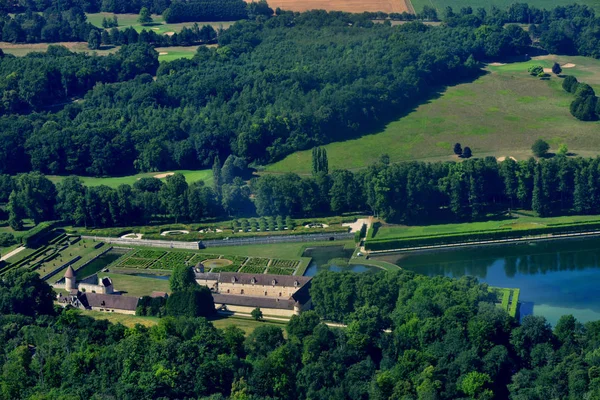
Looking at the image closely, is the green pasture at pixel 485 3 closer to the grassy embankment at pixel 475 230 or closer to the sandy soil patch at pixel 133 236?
the grassy embankment at pixel 475 230

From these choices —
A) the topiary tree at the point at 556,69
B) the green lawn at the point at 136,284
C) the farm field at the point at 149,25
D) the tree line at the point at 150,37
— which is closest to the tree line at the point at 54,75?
the tree line at the point at 150,37

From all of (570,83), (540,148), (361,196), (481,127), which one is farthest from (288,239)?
(570,83)

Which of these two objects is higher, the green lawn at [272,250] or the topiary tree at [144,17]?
the topiary tree at [144,17]

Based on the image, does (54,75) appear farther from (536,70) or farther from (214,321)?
(214,321)

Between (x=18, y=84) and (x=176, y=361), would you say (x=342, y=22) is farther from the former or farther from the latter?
(x=176, y=361)

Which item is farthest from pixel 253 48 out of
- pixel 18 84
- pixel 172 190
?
pixel 172 190

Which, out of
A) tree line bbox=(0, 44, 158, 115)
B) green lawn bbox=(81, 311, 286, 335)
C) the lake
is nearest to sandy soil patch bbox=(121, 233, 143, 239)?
green lawn bbox=(81, 311, 286, 335)

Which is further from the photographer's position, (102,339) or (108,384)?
(102,339)
